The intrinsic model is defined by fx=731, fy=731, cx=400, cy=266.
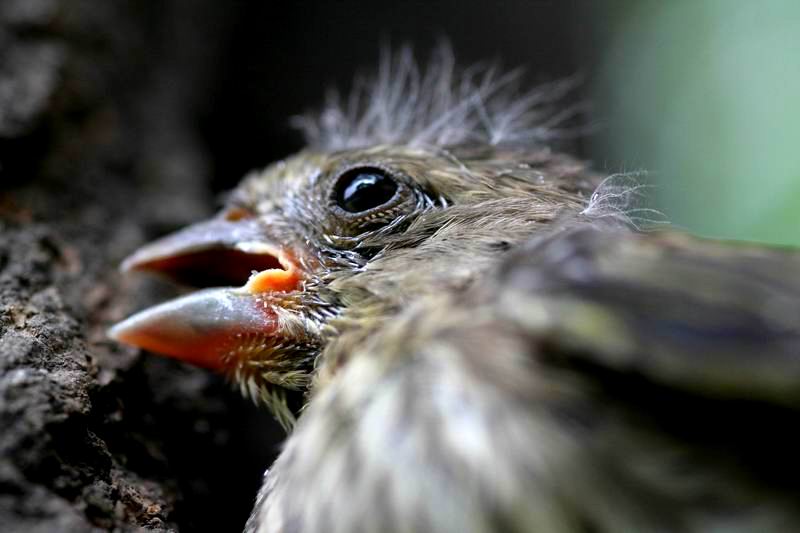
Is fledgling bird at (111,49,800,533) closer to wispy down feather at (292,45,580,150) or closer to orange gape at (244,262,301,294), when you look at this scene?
orange gape at (244,262,301,294)

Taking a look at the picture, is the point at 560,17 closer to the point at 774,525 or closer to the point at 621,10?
the point at 621,10

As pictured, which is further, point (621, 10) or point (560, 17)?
point (621, 10)

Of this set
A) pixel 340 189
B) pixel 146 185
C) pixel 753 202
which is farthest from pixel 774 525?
pixel 753 202

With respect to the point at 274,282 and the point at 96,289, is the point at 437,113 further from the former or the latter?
the point at 96,289

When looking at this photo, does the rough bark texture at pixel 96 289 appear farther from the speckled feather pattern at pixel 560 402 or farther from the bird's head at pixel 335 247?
the speckled feather pattern at pixel 560 402

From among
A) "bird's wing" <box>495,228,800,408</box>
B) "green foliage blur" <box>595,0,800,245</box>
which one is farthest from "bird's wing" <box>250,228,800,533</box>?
"green foliage blur" <box>595,0,800,245</box>

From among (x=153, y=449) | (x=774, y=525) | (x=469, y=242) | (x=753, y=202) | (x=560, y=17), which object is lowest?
(x=153, y=449)
